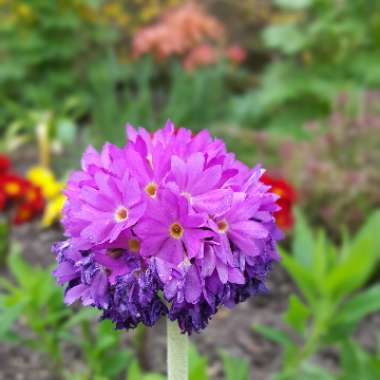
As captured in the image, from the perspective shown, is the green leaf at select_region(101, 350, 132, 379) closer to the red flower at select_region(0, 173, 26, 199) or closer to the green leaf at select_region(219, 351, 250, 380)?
the green leaf at select_region(219, 351, 250, 380)

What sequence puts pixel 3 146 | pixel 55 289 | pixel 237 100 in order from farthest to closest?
pixel 237 100
pixel 3 146
pixel 55 289

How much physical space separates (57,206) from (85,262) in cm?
169

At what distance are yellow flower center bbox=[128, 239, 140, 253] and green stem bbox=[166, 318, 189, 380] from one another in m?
0.17

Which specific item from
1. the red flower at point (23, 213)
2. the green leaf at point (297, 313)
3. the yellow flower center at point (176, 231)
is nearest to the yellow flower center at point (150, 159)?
the yellow flower center at point (176, 231)

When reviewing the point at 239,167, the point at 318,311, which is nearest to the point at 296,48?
the point at 318,311

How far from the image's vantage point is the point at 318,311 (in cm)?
194

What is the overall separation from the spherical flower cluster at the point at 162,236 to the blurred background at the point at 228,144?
0.61 meters

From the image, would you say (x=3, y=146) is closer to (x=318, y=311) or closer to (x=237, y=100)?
(x=237, y=100)

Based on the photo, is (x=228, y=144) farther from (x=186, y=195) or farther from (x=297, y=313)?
(x=186, y=195)

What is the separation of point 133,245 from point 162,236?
0.06m

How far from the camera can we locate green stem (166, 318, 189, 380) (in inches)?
44.0

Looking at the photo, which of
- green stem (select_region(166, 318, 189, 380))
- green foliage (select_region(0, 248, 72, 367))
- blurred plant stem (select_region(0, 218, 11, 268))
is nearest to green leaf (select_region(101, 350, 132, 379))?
green foliage (select_region(0, 248, 72, 367))

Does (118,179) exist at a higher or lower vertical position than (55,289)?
lower

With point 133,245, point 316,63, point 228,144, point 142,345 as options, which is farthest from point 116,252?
point 316,63
